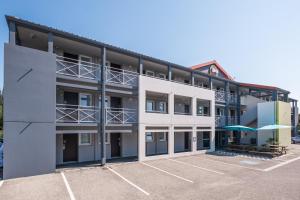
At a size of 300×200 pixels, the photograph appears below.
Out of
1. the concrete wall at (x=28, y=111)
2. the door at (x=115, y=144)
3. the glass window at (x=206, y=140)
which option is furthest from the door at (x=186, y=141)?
the concrete wall at (x=28, y=111)

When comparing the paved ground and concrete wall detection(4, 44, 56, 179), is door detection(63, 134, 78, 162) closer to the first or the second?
the paved ground

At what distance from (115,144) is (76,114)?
13.4ft

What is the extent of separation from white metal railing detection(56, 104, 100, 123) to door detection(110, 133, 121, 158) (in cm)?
241

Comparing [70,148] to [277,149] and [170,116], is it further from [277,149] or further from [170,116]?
[277,149]

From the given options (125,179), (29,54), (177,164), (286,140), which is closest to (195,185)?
(125,179)

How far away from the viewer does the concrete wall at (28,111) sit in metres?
9.13

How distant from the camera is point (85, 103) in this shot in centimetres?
1348

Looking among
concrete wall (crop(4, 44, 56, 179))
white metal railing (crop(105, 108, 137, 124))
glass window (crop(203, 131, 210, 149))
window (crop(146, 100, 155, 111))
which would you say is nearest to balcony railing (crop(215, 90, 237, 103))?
glass window (crop(203, 131, 210, 149))

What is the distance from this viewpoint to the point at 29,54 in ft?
32.1

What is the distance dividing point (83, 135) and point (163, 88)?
724 cm

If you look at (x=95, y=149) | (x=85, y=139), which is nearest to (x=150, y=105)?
(x=95, y=149)

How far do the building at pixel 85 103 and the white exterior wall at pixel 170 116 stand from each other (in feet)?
0.25

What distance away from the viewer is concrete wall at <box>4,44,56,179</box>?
913cm

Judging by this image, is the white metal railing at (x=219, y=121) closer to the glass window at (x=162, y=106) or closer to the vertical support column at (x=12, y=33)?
the glass window at (x=162, y=106)
